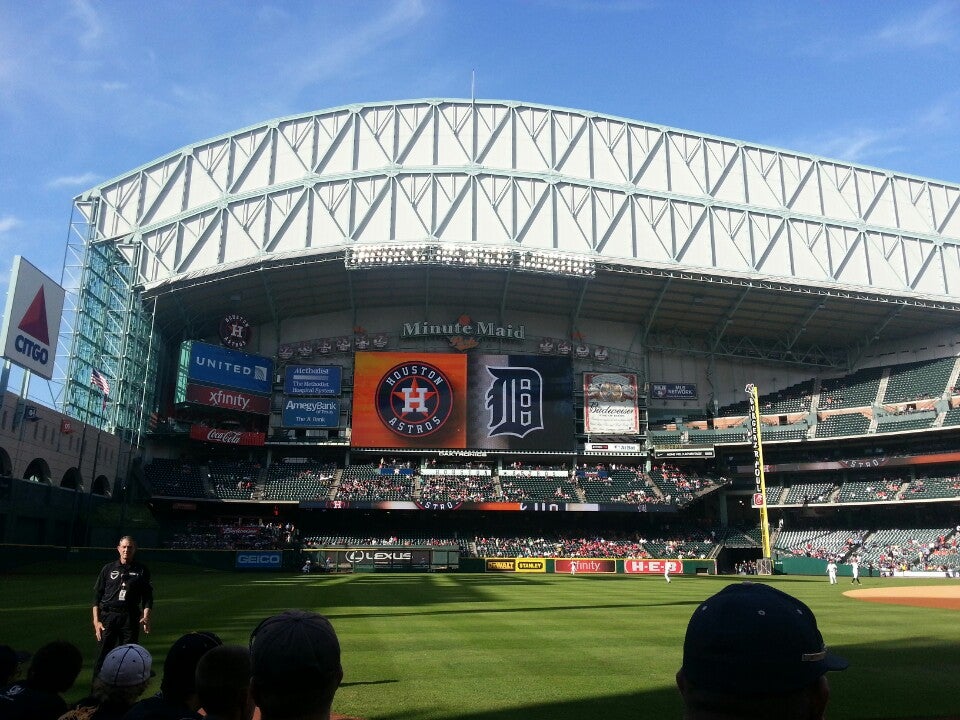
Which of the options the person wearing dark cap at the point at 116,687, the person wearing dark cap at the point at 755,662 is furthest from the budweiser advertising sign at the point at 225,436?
the person wearing dark cap at the point at 755,662

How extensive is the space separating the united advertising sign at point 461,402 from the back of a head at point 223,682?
5486 cm

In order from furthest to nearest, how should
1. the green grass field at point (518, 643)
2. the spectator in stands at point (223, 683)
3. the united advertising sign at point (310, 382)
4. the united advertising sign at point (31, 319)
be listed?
the united advertising sign at point (310, 382) → the united advertising sign at point (31, 319) → the green grass field at point (518, 643) → the spectator in stands at point (223, 683)

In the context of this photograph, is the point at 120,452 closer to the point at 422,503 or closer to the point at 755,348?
the point at 422,503

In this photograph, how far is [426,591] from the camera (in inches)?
1085

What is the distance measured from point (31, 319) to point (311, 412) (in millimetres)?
24675

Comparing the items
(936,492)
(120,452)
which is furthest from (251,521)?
(936,492)

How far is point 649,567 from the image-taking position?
49.5 metres

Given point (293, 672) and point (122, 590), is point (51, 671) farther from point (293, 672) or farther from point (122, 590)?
point (122, 590)

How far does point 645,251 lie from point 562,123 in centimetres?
1263

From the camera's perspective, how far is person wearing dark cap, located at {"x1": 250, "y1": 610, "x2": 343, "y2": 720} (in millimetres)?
2557

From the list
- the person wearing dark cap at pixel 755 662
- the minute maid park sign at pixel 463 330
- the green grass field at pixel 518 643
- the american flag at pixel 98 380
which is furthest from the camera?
the minute maid park sign at pixel 463 330

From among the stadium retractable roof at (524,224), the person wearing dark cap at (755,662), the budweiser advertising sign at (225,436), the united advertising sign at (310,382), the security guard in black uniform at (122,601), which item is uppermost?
the stadium retractable roof at (524,224)

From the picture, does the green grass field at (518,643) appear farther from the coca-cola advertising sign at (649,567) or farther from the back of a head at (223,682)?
the coca-cola advertising sign at (649,567)

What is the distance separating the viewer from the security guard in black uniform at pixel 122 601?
916 cm
